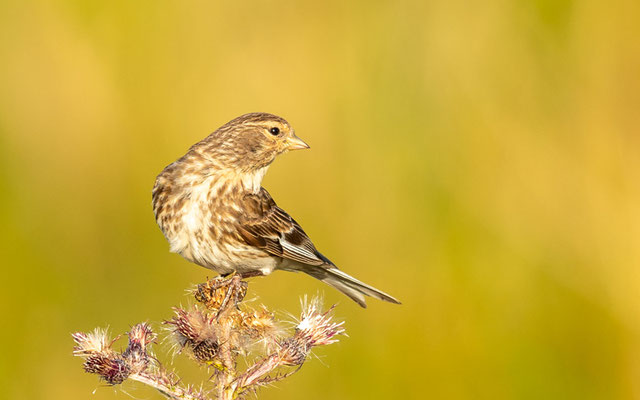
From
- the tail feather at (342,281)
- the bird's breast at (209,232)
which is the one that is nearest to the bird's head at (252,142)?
the bird's breast at (209,232)

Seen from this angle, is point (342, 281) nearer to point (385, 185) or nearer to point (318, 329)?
point (318, 329)

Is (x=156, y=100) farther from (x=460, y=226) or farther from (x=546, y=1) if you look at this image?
(x=546, y=1)

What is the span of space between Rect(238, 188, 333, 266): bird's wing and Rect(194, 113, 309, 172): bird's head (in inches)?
7.1

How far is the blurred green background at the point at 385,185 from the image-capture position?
6102 millimetres

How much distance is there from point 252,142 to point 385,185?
10.7 feet

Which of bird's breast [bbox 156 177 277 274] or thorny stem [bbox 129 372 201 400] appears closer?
thorny stem [bbox 129 372 201 400]

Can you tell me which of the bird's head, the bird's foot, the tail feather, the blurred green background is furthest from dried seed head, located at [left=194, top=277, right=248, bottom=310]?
the blurred green background

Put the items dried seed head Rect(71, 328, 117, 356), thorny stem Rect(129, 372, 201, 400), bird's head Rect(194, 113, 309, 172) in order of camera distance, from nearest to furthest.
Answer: thorny stem Rect(129, 372, 201, 400)
dried seed head Rect(71, 328, 117, 356)
bird's head Rect(194, 113, 309, 172)

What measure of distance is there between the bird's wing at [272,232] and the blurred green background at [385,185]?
68.0 inches

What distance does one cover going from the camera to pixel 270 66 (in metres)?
7.38

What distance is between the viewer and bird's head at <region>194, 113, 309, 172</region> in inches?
155

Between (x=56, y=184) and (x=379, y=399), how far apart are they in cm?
305

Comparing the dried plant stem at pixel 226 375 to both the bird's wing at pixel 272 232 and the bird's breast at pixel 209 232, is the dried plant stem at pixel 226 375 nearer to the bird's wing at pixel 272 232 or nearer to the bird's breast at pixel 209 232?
the bird's breast at pixel 209 232

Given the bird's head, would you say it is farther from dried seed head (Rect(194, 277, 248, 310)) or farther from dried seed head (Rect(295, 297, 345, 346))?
dried seed head (Rect(295, 297, 345, 346))
